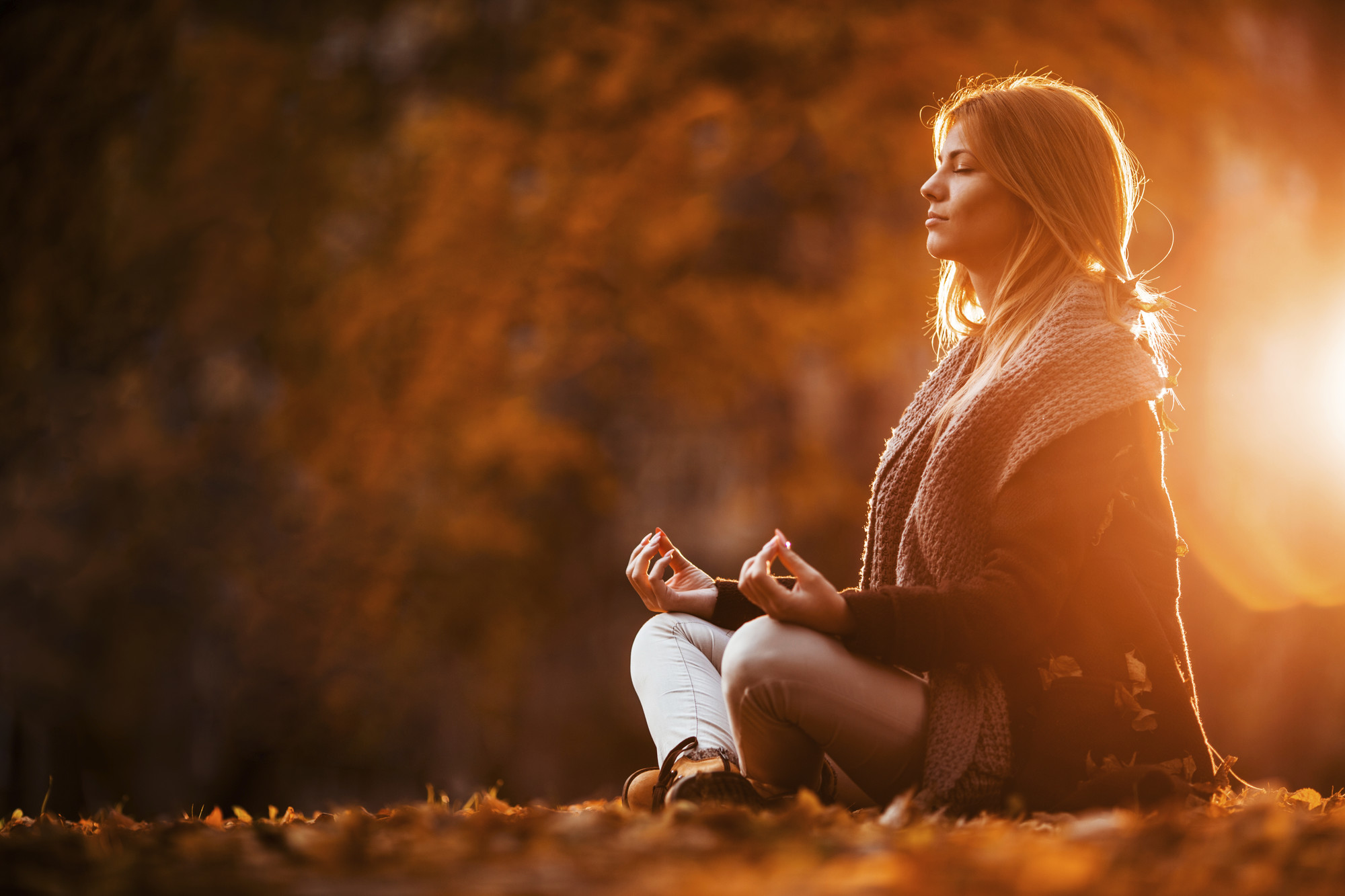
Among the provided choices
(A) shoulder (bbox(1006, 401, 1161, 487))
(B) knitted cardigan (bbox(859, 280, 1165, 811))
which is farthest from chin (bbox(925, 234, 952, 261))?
(A) shoulder (bbox(1006, 401, 1161, 487))

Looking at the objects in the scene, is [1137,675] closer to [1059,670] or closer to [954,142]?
[1059,670]

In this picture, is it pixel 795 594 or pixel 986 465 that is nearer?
pixel 795 594

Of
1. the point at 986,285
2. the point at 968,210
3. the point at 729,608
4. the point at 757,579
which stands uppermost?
the point at 968,210

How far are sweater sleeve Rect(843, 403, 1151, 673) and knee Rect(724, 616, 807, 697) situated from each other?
0.31 ft

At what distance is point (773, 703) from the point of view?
1.46 meters

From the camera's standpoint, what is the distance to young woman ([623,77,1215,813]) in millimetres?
1467

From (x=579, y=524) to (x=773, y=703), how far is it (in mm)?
3791

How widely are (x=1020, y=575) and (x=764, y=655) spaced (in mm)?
410

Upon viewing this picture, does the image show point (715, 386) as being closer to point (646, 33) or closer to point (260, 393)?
point (646, 33)

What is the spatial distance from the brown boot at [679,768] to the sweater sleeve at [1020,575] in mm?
286

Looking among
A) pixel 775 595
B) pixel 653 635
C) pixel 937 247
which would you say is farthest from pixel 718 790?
pixel 937 247

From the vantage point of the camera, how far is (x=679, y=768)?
1.57m

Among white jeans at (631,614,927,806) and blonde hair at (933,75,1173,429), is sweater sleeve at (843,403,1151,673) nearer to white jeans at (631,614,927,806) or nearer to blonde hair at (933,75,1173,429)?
white jeans at (631,614,927,806)

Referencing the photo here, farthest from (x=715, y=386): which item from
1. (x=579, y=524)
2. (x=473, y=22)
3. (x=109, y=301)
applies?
(x=109, y=301)
